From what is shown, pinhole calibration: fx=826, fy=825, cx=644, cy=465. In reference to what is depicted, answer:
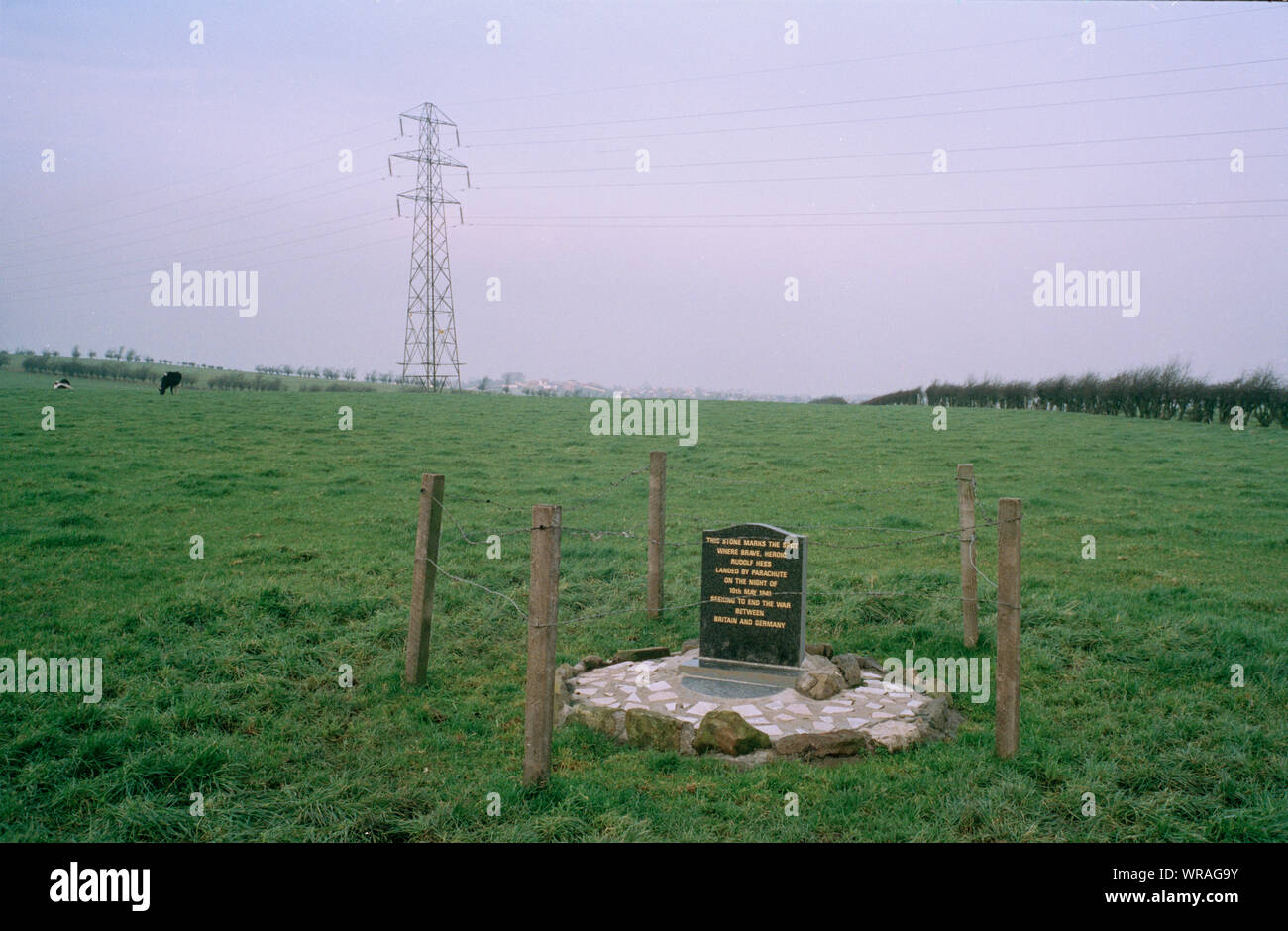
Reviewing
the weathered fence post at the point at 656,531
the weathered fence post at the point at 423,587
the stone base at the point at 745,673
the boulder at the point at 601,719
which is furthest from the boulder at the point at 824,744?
the weathered fence post at the point at 656,531

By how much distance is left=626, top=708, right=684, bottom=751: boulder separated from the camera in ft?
21.4

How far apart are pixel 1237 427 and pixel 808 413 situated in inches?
597

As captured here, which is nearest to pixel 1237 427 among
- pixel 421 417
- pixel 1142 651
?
pixel 1142 651

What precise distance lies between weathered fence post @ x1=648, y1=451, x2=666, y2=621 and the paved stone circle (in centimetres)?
170

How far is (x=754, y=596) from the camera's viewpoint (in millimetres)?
8016

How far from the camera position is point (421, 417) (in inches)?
1118

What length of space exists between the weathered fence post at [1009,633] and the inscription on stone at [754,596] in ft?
6.46

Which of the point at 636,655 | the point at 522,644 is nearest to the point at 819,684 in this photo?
the point at 636,655

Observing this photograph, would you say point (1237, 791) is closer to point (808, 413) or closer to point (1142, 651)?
point (1142, 651)

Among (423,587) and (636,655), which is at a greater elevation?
(423,587)

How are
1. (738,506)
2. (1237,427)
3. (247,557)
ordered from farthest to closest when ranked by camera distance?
1. (1237,427)
2. (738,506)
3. (247,557)

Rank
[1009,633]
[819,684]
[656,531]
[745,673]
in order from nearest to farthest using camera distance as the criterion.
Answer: [1009,633] < [819,684] < [745,673] < [656,531]

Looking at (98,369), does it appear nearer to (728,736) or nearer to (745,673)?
(745,673)

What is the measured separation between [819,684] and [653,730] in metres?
1.74
